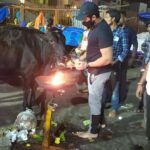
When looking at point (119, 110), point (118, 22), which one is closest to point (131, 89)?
point (119, 110)

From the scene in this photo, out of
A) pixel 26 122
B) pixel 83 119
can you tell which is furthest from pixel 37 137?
pixel 83 119

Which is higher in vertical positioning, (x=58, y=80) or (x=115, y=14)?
(x=115, y=14)

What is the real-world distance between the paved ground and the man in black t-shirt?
19.5 inches

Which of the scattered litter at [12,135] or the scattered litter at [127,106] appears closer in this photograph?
the scattered litter at [12,135]

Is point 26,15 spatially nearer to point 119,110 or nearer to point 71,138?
point 119,110

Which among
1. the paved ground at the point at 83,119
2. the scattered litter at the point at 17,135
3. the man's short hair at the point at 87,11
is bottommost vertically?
the paved ground at the point at 83,119

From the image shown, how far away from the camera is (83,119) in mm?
7895

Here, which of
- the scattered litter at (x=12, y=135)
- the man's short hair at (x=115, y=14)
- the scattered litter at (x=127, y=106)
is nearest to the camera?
the scattered litter at (x=12, y=135)

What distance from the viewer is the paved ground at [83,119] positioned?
660 cm

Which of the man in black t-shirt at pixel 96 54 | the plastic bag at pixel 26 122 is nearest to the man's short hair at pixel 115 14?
the man in black t-shirt at pixel 96 54

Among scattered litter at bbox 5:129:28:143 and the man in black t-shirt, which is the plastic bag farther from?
the man in black t-shirt

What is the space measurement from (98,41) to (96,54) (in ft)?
0.78

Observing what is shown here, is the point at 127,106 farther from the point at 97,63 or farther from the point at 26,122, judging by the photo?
the point at 97,63

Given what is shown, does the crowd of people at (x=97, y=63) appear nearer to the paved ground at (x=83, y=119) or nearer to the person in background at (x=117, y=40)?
the paved ground at (x=83, y=119)
